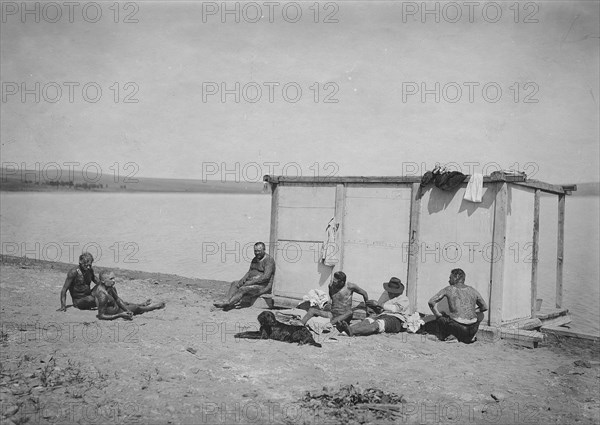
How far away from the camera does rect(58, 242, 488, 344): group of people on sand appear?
8094 mm

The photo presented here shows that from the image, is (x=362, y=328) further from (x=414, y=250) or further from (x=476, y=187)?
(x=476, y=187)

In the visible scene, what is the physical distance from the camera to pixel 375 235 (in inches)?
388

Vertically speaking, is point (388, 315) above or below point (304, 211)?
below

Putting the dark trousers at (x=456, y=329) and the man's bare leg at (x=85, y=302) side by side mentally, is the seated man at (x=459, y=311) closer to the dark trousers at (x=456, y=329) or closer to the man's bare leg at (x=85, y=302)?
the dark trousers at (x=456, y=329)

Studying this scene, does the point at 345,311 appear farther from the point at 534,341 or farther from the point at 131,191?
the point at 131,191

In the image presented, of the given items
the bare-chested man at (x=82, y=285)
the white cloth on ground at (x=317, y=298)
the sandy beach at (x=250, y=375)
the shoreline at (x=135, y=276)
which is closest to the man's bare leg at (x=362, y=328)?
the sandy beach at (x=250, y=375)

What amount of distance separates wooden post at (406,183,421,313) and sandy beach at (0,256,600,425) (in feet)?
3.53

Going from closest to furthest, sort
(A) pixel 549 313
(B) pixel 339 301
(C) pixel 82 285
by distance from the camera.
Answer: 1. (B) pixel 339 301
2. (C) pixel 82 285
3. (A) pixel 549 313

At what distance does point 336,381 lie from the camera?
232 inches

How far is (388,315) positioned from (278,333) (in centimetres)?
220

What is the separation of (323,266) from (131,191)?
2326 cm

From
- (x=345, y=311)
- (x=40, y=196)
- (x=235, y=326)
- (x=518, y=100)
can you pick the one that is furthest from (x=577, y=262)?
(x=40, y=196)

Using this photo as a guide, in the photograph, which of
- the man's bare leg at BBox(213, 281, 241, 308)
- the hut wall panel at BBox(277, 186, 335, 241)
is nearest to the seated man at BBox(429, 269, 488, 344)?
the hut wall panel at BBox(277, 186, 335, 241)

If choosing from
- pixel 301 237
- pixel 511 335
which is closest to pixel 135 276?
pixel 301 237
